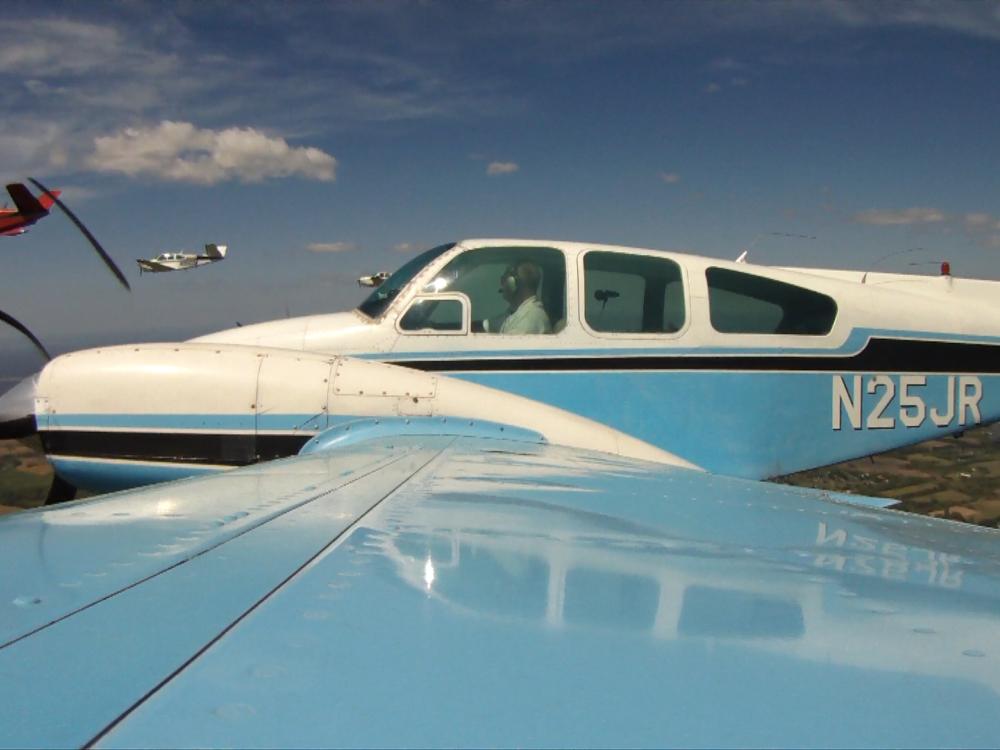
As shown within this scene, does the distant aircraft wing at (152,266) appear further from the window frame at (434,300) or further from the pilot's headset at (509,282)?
the pilot's headset at (509,282)

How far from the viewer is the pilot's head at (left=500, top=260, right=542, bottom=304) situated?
5.98 m

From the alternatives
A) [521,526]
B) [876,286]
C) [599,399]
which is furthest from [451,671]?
[876,286]

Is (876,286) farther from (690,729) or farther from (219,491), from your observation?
(690,729)

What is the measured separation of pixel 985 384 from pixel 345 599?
658cm

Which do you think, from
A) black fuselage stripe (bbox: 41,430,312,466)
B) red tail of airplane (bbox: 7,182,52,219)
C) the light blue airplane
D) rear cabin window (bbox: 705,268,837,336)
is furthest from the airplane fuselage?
red tail of airplane (bbox: 7,182,52,219)

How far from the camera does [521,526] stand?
2.15 metres

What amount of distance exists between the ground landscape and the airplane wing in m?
2.92

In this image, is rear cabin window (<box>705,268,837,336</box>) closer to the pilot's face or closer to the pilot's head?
the pilot's head

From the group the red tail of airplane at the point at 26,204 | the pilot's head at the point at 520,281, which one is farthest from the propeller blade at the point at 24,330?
the red tail of airplane at the point at 26,204

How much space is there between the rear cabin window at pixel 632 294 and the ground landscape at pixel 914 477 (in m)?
1.75

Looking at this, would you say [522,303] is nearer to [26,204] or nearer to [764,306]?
[764,306]

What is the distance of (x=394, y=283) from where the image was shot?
6148 millimetres

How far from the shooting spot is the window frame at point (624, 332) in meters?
5.84

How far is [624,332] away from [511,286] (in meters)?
0.96
